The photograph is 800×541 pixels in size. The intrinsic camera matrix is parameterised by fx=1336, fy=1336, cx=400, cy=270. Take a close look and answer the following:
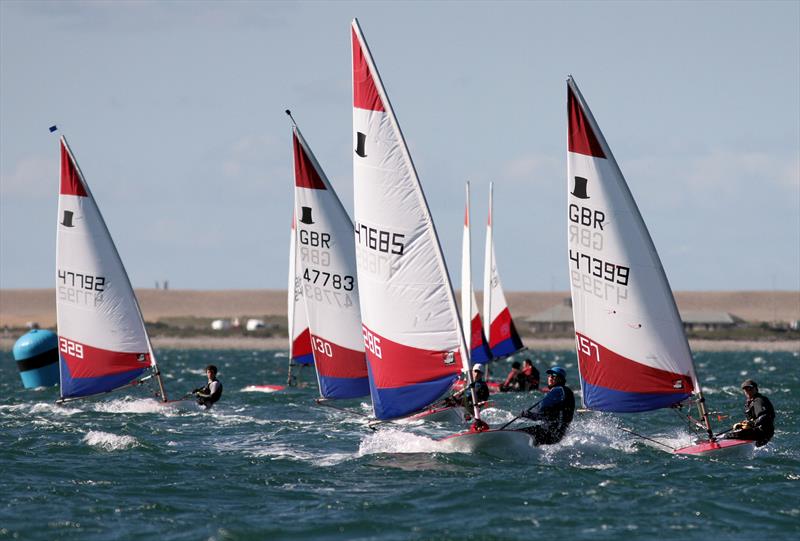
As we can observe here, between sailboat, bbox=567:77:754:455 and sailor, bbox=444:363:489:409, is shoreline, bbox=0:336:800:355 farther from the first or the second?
sailboat, bbox=567:77:754:455

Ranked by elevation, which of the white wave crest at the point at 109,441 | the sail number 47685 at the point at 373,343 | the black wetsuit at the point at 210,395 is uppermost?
the sail number 47685 at the point at 373,343

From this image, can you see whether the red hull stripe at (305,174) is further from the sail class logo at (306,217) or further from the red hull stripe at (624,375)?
the red hull stripe at (624,375)

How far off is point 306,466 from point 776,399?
22080 millimetres

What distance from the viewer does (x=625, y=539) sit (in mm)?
16734

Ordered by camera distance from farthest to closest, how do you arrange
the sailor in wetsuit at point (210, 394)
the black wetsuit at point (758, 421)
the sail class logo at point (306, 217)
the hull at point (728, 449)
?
the sailor in wetsuit at point (210, 394)
the sail class logo at point (306, 217)
the black wetsuit at point (758, 421)
the hull at point (728, 449)

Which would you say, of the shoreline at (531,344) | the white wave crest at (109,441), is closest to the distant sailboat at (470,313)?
the white wave crest at (109,441)

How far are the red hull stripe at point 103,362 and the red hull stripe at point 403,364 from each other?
10501 millimetres

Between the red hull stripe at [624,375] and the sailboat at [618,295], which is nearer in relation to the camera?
the sailboat at [618,295]

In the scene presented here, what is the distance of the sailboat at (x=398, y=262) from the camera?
907 inches

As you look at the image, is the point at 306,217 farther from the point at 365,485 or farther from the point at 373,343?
the point at 365,485

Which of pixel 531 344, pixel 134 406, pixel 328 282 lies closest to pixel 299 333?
pixel 134 406

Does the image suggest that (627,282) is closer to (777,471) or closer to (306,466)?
(777,471)

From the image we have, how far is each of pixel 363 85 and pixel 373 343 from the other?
4669 millimetres

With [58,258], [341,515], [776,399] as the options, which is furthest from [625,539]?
[776,399]
